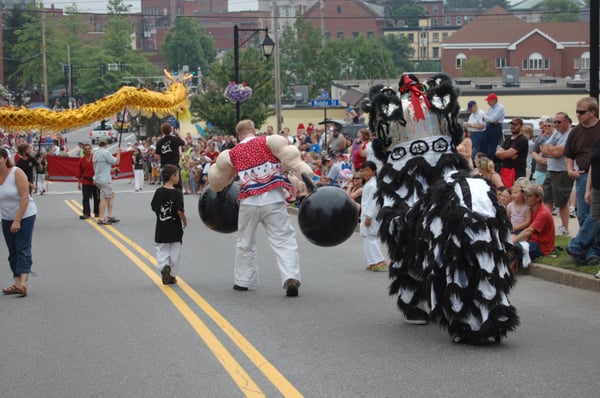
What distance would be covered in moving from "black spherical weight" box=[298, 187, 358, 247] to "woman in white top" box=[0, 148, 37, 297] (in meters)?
3.41

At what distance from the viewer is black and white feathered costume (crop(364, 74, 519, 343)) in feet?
26.5

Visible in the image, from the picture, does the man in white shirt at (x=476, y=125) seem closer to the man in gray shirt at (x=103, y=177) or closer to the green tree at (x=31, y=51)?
the man in gray shirt at (x=103, y=177)

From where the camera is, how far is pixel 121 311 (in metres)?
10.6

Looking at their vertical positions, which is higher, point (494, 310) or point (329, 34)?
point (329, 34)

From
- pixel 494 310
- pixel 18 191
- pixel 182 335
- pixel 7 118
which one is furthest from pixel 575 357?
pixel 7 118

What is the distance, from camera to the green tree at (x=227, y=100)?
168ft

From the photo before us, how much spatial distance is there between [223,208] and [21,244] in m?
2.41

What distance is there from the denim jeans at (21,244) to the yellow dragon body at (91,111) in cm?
1053

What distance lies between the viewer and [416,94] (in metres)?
9.26

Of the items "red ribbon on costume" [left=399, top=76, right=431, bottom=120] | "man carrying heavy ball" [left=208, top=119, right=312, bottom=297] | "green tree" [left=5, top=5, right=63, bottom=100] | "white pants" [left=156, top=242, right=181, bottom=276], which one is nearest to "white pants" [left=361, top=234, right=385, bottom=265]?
"man carrying heavy ball" [left=208, top=119, right=312, bottom=297]

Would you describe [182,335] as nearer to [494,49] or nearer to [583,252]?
[583,252]

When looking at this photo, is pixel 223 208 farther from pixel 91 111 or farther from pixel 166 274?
pixel 91 111

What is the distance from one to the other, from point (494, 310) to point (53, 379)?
3.46 metres

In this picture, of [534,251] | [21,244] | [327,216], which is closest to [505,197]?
[534,251]
